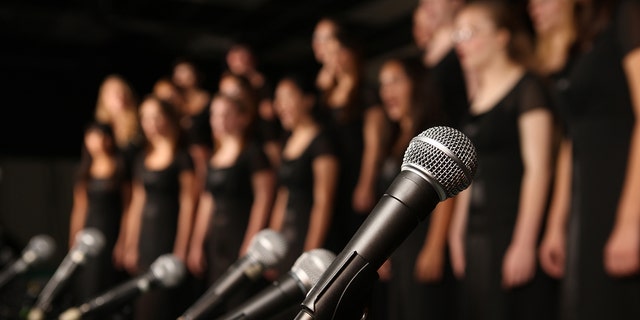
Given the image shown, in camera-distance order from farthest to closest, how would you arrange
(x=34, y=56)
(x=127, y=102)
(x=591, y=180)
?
(x=34, y=56), (x=127, y=102), (x=591, y=180)

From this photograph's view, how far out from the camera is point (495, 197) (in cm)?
214

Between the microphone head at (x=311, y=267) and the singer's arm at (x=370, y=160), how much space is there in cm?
203

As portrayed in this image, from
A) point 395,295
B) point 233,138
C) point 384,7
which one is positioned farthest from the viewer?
point 384,7

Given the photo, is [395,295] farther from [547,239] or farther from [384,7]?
[384,7]

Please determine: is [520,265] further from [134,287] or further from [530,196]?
[134,287]

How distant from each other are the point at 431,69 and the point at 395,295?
80 cm

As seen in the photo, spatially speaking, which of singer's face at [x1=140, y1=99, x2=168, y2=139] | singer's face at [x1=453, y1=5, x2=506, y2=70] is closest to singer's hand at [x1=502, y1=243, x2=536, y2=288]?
singer's face at [x1=453, y1=5, x2=506, y2=70]

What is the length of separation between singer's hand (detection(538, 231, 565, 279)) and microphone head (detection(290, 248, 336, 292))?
1.18m

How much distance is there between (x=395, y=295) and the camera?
2.64 m

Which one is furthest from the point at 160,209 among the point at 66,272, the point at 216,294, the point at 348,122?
the point at 216,294

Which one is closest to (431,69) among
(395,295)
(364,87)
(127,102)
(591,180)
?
(364,87)

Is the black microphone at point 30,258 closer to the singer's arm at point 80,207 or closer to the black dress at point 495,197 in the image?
the black dress at point 495,197

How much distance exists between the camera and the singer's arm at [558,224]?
203cm

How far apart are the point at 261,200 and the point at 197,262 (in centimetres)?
57
